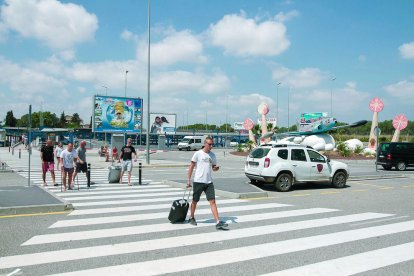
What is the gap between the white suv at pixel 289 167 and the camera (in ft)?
42.4

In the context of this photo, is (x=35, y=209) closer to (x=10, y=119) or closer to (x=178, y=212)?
(x=178, y=212)

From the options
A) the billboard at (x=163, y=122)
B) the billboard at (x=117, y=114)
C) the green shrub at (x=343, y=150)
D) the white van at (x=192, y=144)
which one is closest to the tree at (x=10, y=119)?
the billboard at (x=163, y=122)

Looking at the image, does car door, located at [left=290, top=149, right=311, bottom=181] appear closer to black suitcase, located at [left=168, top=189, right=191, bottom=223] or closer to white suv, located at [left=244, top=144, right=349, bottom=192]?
white suv, located at [left=244, top=144, right=349, bottom=192]

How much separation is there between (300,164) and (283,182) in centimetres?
103

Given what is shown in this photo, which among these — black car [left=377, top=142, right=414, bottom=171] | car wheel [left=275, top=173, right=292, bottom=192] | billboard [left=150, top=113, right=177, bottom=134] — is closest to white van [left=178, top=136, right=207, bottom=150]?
billboard [left=150, top=113, right=177, bottom=134]

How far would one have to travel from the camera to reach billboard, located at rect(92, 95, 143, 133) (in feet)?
101

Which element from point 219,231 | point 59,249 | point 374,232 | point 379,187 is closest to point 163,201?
point 219,231

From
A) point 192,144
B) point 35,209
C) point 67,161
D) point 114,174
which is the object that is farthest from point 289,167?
point 192,144

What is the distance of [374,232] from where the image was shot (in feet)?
23.4

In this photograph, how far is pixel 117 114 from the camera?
1232 inches

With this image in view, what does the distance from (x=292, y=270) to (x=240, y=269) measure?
0.69 meters

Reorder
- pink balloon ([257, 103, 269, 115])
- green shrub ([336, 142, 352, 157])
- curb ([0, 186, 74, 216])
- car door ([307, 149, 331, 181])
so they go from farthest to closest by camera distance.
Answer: pink balloon ([257, 103, 269, 115]) → green shrub ([336, 142, 352, 157]) → car door ([307, 149, 331, 181]) → curb ([0, 186, 74, 216])

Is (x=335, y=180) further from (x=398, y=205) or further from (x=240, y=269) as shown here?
(x=240, y=269)

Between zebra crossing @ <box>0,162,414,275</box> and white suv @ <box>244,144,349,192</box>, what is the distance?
10.6 feet
